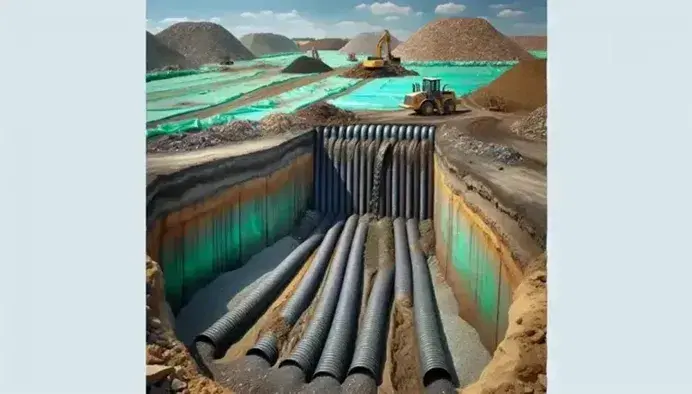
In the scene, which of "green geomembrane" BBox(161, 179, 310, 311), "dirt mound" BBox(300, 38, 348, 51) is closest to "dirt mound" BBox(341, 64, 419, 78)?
"dirt mound" BBox(300, 38, 348, 51)

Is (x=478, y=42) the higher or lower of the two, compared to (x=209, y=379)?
higher

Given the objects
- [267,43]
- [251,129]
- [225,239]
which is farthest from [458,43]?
[225,239]

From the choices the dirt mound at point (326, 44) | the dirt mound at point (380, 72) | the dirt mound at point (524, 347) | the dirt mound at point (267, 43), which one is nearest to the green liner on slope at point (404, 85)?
the dirt mound at point (380, 72)

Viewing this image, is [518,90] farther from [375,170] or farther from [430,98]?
[375,170]

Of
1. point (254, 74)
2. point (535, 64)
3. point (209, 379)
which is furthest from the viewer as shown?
point (254, 74)

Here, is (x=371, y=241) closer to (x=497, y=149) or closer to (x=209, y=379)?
(x=497, y=149)

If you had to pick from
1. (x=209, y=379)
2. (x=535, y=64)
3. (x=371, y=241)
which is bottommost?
(x=209, y=379)

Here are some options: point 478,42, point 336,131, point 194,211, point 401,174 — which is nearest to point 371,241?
point 401,174
